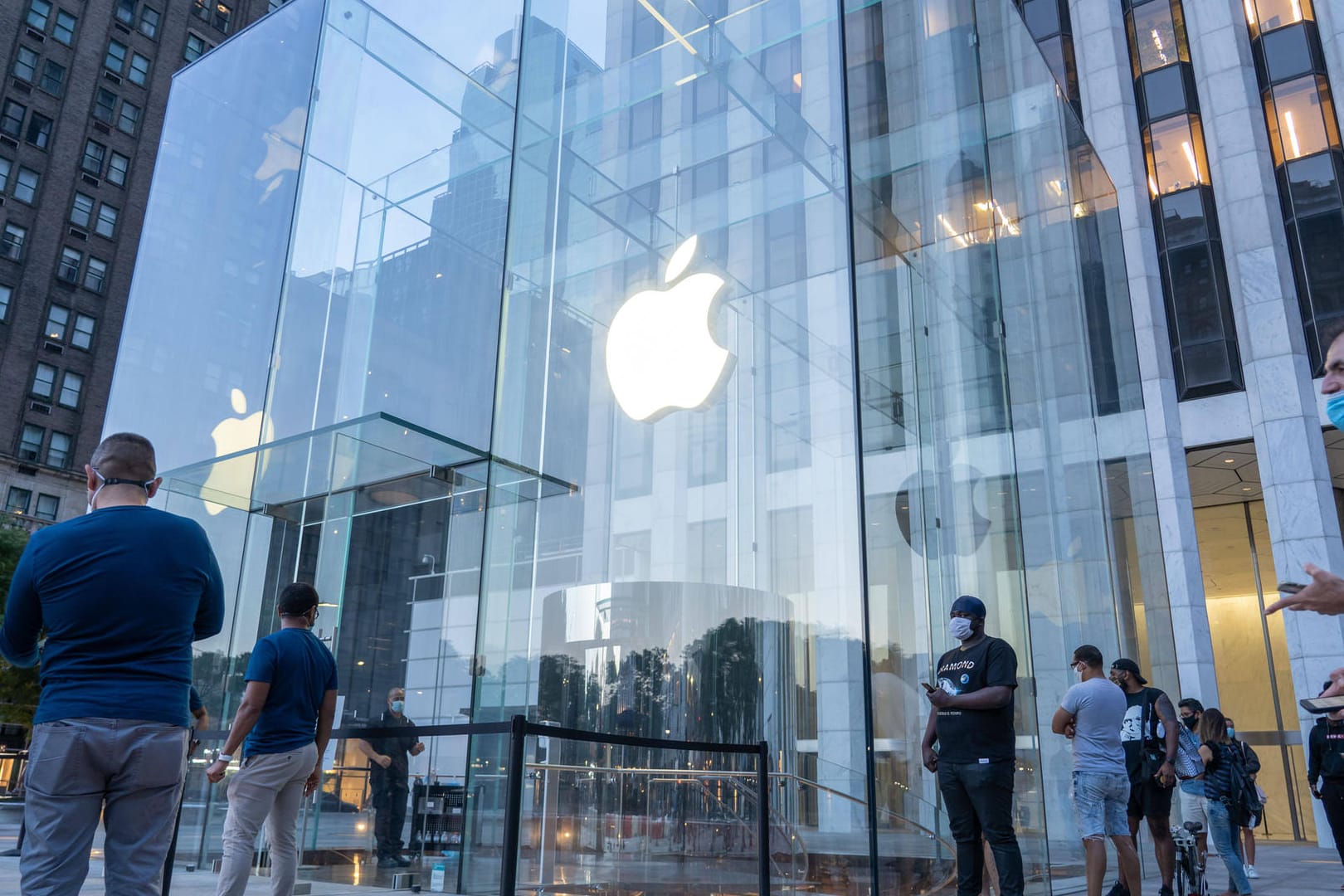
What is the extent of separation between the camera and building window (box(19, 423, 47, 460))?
43.7 m

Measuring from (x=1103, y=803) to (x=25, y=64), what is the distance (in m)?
56.1

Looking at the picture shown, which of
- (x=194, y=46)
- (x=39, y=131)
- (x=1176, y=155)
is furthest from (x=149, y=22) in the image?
(x=1176, y=155)

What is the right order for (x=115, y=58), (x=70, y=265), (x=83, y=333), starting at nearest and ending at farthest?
(x=70, y=265) < (x=83, y=333) < (x=115, y=58)

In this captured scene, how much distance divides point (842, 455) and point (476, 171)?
5.04 m

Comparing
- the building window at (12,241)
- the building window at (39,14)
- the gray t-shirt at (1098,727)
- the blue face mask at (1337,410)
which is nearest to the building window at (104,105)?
the building window at (39,14)

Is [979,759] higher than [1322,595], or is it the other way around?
[1322,595]

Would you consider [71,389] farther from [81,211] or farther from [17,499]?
[81,211]

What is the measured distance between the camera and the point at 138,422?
11711mm

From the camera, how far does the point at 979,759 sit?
5.21 metres

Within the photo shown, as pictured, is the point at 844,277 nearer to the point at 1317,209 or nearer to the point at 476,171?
the point at 476,171

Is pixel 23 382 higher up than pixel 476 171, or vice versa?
pixel 23 382

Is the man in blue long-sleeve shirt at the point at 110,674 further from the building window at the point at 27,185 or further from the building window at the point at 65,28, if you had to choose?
the building window at the point at 65,28

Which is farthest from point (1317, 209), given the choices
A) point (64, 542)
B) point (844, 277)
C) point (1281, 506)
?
point (64, 542)

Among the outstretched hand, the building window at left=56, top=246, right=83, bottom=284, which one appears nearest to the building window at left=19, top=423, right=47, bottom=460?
the building window at left=56, top=246, right=83, bottom=284
